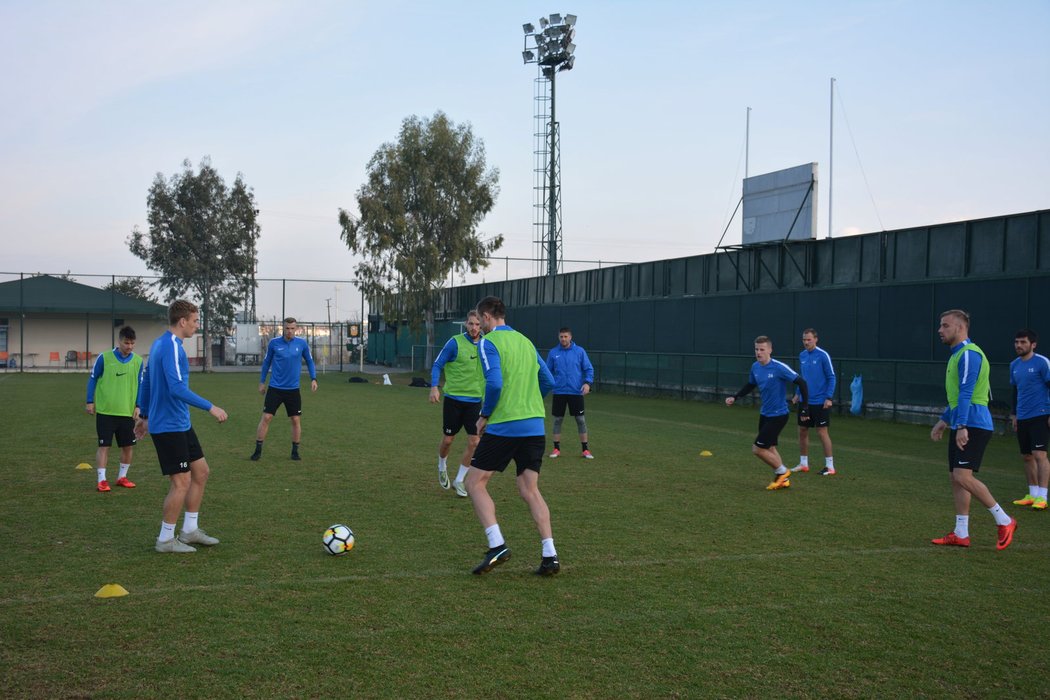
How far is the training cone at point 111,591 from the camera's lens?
583cm

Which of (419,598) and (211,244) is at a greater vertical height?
(211,244)

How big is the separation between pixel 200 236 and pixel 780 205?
3447 centimetres

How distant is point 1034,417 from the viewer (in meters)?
9.91

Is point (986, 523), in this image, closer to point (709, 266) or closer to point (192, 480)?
point (192, 480)

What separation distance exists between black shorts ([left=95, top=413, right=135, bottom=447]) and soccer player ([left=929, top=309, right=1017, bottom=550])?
842 centimetres

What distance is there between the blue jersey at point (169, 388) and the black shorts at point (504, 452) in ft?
7.17

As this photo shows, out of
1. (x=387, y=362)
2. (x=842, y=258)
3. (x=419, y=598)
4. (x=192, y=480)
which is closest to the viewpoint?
(x=419, y=598)

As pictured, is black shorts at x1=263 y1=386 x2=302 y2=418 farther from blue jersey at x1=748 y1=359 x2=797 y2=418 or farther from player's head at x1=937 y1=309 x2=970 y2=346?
player's head at x1=937 y1=309 x2=970 y2=346

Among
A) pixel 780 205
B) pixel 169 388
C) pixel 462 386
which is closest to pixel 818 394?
pixel 462 386

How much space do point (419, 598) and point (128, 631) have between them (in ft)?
5.72

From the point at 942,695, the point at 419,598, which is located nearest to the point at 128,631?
the point at 419,598

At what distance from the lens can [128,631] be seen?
203 inches

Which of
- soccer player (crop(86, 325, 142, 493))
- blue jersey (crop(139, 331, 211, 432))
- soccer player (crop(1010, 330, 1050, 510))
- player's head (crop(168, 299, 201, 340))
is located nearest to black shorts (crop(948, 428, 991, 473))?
soccer player (crop(1010, 330, 1050, 510))

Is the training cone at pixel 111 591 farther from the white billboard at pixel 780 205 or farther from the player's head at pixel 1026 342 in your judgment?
the white billboard at pixel 780 205
